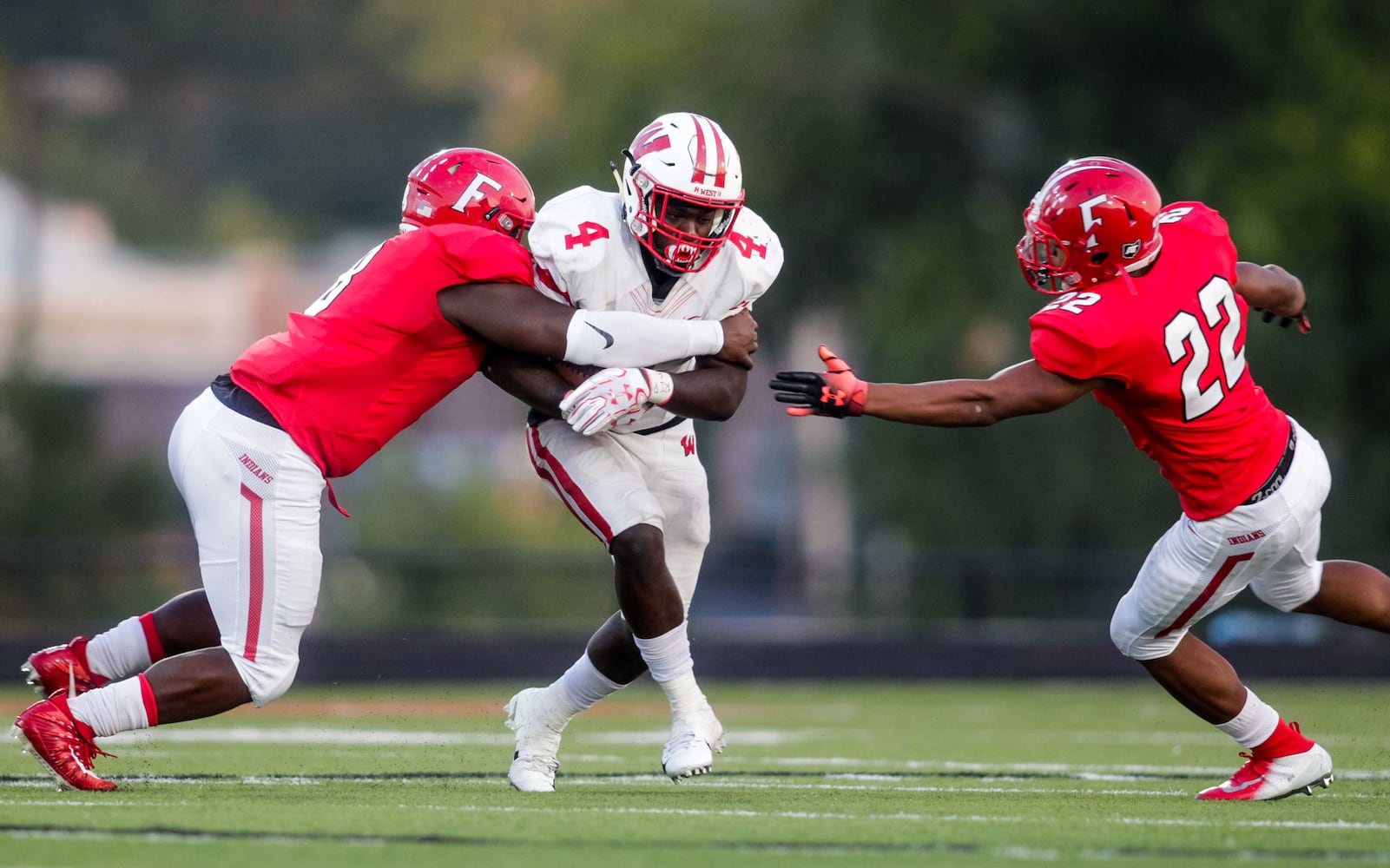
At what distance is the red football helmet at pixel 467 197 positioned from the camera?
606 cm

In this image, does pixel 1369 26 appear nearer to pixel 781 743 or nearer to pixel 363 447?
pixel 781 743

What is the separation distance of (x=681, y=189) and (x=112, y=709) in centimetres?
225

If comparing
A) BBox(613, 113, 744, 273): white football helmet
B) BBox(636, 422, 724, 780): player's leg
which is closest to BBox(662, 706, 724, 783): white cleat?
BBox(636, 422, 724, 780): player's leg

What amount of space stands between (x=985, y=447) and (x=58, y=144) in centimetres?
2540

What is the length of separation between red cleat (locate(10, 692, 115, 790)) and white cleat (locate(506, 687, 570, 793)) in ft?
4.27

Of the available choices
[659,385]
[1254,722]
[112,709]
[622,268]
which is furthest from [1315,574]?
[112,709]

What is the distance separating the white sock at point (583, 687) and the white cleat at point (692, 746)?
0.39 m

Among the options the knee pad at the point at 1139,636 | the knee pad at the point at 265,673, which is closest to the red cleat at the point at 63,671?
the knee pad at the point at 265,673

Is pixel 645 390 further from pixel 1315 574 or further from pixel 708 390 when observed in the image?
pixel 1315 574

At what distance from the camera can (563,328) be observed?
5.46 meters

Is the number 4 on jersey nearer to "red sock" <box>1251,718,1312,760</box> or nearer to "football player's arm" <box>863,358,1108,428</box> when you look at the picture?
"football player's arm" <box>863,358,1108,428</box>

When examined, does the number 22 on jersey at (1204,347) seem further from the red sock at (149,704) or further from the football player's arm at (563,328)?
the red sock at (149,704)

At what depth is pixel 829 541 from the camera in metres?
23.5

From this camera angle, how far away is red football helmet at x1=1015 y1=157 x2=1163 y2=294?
5.67m
